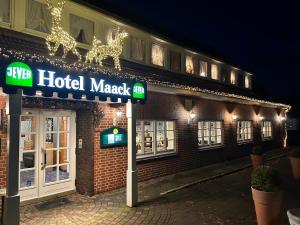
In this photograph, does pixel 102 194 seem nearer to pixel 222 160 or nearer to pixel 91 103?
pixel 91 103

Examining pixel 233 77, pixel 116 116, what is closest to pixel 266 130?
pixel 233 77

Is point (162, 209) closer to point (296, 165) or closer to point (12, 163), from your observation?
point (12, 163)

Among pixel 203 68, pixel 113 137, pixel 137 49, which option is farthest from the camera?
pixel 203 68

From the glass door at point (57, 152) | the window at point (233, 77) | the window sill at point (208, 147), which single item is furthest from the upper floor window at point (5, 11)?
the window at point (233, 77)

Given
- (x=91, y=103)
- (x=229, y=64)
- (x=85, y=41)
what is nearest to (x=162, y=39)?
(x=85, y=41)

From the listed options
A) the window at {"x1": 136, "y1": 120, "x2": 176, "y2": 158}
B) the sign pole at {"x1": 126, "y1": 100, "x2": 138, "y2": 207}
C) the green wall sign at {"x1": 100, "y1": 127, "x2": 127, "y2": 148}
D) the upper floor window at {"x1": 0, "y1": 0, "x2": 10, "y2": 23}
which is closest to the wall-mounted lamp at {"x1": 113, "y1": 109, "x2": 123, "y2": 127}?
the green wall sign at {"x1": 100, "y1": 127, "x2": 127, "y2": 148}

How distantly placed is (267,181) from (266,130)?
52.4ft

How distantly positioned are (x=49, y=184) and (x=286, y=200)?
7.15 metres

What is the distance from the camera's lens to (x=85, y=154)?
873cm

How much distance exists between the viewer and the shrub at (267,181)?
5969 millimetres

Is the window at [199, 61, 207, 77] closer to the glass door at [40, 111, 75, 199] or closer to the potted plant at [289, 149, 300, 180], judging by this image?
the potted plant at [289, 149, 300, 180]

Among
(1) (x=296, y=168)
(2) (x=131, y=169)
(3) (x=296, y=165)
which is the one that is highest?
(2) (x=131, y=169)

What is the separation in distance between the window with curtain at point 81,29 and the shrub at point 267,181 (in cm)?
764

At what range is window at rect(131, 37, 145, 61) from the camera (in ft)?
40.4
